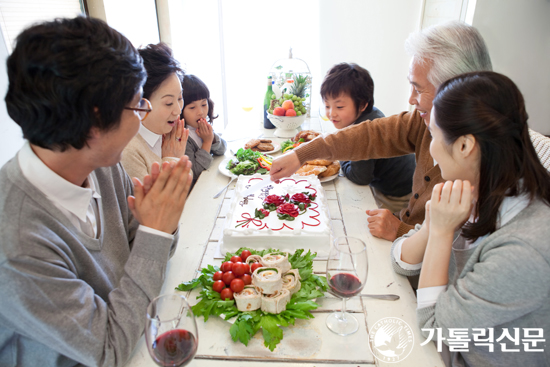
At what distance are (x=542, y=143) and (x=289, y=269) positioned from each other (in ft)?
3.85

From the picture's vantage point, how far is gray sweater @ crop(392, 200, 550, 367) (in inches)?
35.9

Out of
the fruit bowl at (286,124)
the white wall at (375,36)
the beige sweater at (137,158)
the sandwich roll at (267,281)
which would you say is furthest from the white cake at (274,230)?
the white wall at (375,36)

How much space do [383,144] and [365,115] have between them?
0.55m

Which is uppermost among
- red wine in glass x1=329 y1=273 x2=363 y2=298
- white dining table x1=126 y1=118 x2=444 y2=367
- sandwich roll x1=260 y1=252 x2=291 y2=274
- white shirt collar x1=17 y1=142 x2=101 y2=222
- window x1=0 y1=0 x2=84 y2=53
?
window x1=0 y1=0 x2=84 y2=53

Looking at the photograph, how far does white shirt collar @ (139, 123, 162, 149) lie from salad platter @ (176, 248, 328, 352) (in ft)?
3.06

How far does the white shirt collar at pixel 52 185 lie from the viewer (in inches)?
35.7

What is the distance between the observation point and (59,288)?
84 cm

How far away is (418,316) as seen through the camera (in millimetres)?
1048

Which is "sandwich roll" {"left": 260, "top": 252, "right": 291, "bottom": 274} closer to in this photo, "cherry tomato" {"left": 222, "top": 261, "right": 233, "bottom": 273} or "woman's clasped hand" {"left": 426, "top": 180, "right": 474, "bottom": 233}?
"cherry tomato" {"left": 222, "top": 261, "right": 233, "bottom": 273}

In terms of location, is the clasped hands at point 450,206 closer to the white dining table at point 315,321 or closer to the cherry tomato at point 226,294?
the white dining table at point 315,321

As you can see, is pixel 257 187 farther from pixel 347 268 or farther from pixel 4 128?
pixel 4 128

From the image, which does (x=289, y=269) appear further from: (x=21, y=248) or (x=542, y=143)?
(x=542, y=143)

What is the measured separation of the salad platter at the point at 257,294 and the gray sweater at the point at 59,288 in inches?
7.4

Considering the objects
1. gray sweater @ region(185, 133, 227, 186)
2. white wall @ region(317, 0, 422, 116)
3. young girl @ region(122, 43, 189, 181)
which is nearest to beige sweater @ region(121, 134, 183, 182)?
young girl @ region(122, 43, 189, 181)
